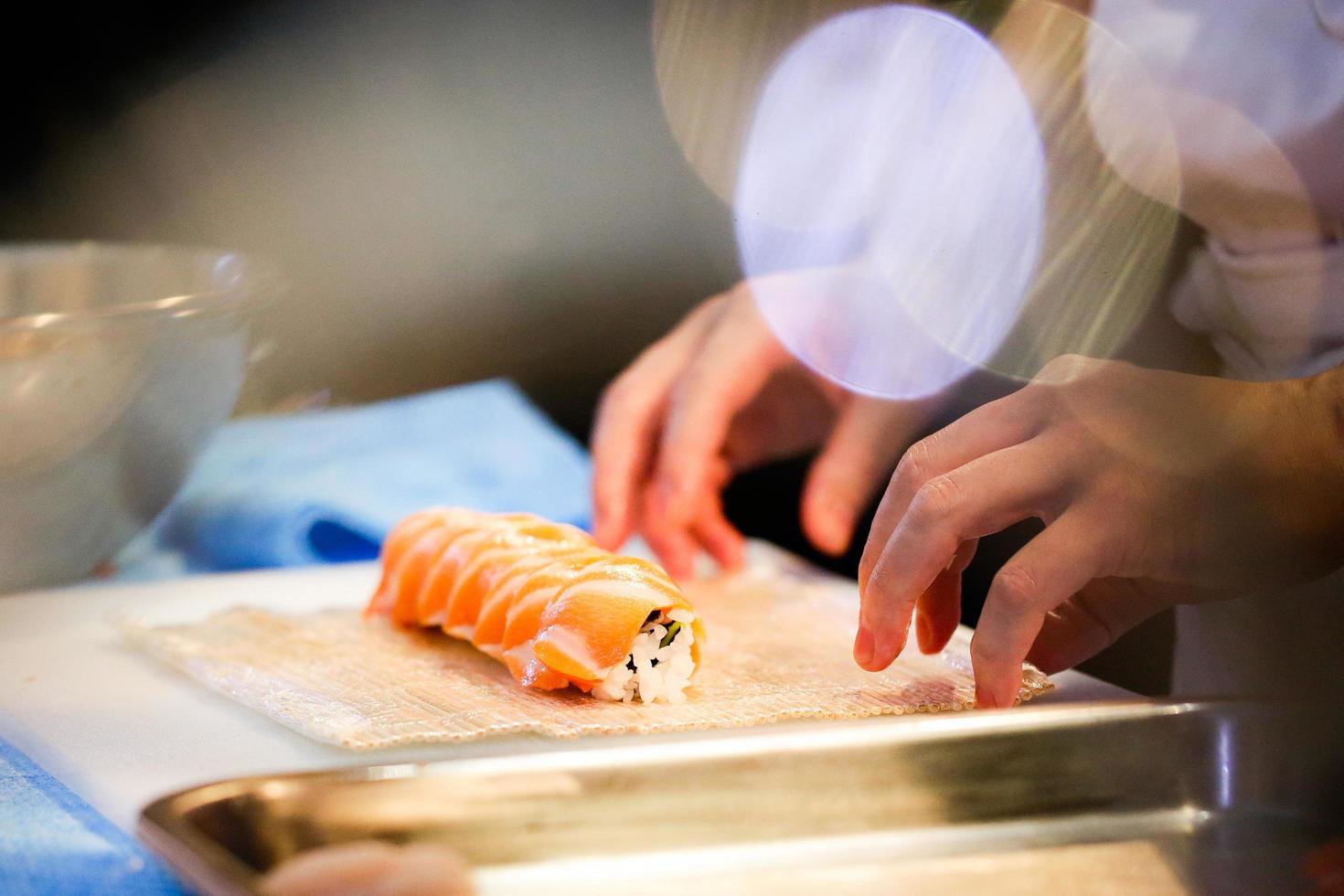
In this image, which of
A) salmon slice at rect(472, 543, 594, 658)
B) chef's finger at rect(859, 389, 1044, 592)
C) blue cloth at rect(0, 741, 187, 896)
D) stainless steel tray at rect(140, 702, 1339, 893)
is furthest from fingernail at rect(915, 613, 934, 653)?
blue cloth at rect(0, 741, 187, 896)

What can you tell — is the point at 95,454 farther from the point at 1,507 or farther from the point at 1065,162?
the point at 1065,162

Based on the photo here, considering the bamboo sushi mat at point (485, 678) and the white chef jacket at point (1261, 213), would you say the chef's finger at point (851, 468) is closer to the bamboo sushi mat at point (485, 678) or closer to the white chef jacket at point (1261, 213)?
the bamboo sushi mat at point (485, 678)

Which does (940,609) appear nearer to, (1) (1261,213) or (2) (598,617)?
(2) (598,617)

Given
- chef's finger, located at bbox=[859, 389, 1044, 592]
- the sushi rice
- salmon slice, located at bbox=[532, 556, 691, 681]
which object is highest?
chef's finger, located at bbox=[859, 389, 1044, 592]

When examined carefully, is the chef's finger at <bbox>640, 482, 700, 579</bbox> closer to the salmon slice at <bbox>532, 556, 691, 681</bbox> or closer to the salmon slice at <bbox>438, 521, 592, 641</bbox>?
the salmon slice at <bbox>438, 521, 592, 641</bbox>

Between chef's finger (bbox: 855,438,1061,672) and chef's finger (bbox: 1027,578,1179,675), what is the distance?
0.17m

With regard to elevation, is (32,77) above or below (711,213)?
above

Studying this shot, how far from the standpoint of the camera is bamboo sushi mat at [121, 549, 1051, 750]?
3.25ft

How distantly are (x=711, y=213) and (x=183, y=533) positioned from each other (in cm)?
140

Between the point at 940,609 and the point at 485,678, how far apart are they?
1.28 ft

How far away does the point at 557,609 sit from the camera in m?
1.07

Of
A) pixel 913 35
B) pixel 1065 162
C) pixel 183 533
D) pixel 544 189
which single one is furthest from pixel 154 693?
pixel 544 189

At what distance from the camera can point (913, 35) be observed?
2.07 metres

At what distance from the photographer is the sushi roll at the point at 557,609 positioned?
3.43 feet
